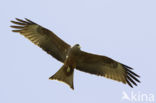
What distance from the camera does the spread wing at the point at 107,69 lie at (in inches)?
403

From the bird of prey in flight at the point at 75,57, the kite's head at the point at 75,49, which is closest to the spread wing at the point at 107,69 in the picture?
the bird of prey in flight at the point at 75,57

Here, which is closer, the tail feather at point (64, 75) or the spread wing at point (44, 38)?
the tail feather at point (64, 75)

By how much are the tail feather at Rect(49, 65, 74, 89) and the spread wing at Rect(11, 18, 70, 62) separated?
0.48m

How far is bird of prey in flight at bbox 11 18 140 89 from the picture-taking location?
10070mm

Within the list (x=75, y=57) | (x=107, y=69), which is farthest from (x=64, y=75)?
(x=107, y=69)

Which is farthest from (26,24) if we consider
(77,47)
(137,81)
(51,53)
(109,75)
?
(137,81)

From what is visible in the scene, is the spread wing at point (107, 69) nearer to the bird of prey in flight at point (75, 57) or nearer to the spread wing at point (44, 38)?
the bird of prey in flight at point (75, 57)

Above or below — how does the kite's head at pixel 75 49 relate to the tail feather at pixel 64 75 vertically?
above

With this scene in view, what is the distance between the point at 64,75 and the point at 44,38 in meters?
1.62

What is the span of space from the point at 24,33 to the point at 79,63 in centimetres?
221

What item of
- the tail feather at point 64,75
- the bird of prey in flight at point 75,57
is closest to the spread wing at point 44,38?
the bird of prey in flight at point 75,57

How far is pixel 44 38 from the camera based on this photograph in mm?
10484

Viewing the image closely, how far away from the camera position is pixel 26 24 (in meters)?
10.7

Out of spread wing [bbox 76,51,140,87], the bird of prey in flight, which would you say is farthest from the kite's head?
spread wing [bbox 76,51,140,87]
